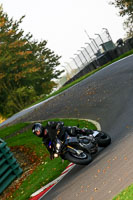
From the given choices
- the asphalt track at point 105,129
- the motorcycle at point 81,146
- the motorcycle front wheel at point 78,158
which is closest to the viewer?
the asphalt track at point 105,129

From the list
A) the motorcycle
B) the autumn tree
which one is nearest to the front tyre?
the motorcycle

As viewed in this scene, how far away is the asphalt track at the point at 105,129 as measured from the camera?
8.82 m

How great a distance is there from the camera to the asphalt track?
28.9ft

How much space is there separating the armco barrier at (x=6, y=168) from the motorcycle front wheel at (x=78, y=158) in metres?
4.26

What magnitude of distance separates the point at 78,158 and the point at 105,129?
3974 mm

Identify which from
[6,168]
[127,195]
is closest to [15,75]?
[6,168]

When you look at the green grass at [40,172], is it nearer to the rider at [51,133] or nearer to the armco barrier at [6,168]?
the armco barrier at [6,168]

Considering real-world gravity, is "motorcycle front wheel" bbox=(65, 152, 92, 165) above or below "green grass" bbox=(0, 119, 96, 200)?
above

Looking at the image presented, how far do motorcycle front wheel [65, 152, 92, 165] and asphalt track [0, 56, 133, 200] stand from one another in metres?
0.18

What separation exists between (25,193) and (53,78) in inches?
2238

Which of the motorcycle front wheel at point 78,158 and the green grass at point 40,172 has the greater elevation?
the motorcycle front wheel at point 78,158

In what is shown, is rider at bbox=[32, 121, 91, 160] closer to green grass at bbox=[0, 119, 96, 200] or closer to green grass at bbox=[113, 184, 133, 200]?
green grass at bbox=[0, 119, 96, 200]

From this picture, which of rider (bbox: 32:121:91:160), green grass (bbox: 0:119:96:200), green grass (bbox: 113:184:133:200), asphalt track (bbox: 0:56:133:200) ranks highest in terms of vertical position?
rider (bbox: 32:121:91:160)

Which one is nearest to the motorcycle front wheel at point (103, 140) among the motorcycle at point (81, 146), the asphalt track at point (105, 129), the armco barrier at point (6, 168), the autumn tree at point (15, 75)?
the motorcycle at point (81, 146)
